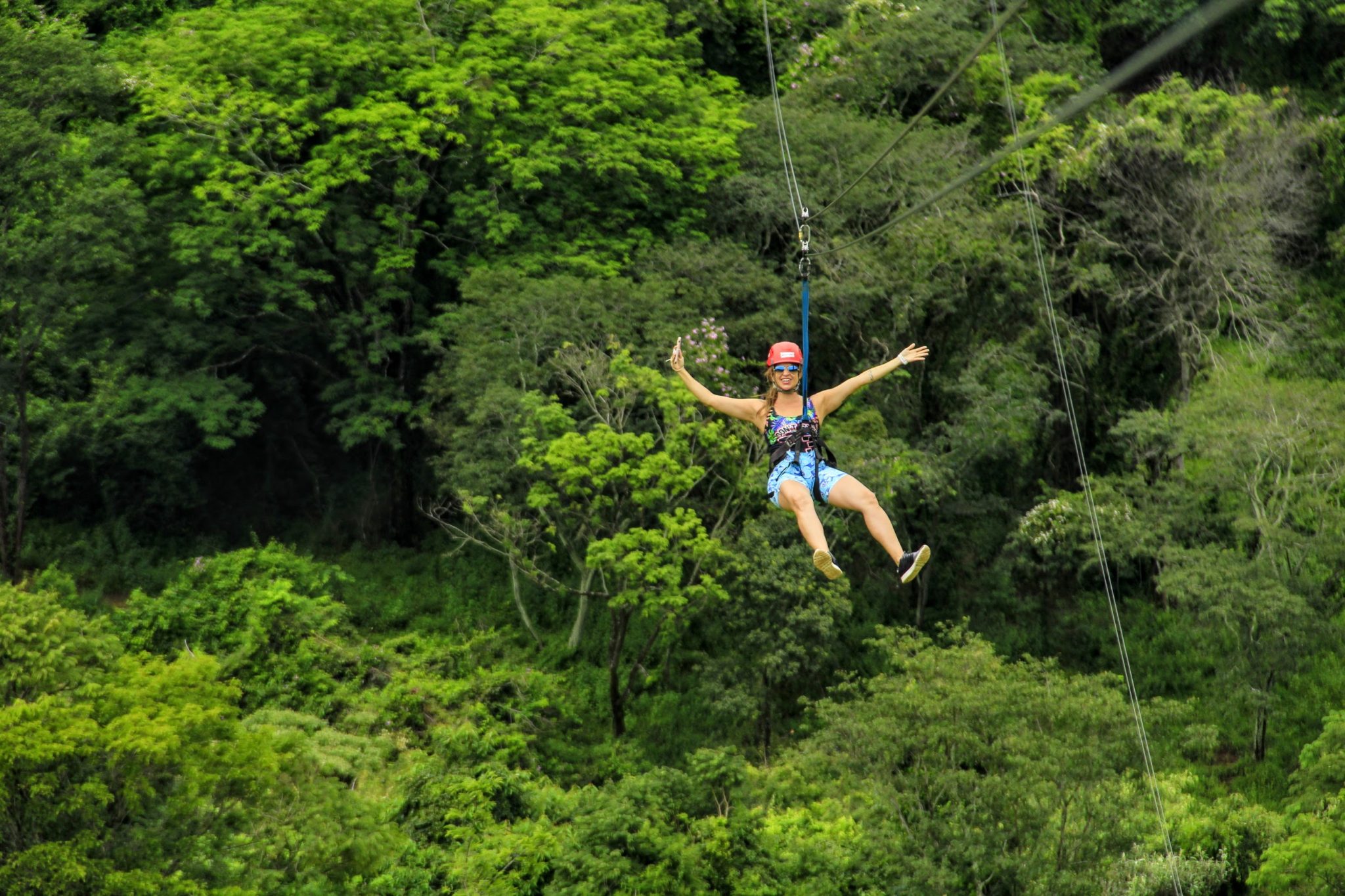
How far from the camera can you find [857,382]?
1077 centimetres

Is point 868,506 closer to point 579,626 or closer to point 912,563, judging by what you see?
point 912,563

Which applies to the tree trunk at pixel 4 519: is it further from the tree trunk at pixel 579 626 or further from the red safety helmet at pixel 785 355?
the red safety helmet at pixel 785 355

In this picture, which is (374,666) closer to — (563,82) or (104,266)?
Result: (104,266)

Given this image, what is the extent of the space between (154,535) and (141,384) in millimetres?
3063

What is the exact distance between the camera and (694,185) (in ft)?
81.3

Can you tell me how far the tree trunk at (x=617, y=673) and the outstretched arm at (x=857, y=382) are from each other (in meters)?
10.5

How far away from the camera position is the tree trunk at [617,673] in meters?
21.8

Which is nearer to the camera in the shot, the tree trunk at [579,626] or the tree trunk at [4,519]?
the tree trunk at [4,519]

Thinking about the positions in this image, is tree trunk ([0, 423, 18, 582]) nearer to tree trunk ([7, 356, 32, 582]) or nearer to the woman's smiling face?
tree trunk ([7, 356, 32, 582])

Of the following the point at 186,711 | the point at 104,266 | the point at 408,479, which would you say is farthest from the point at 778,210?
the point at 186,711

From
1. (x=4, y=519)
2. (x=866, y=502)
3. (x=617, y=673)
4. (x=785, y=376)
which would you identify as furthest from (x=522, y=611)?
(x=866, y=502)

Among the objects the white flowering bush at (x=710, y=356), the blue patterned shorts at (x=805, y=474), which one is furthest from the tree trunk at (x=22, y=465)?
the blue patterned shorts at (x=805, y=474)

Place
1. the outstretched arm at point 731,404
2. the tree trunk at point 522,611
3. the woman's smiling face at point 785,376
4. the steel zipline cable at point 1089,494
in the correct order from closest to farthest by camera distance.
Result: the woman's smiling face at point 785,376, the outstretched arm at point 731,404, the steel zipline cable at point 1089,494, the tree trunk at point 522,611

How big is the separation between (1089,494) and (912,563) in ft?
26.8
